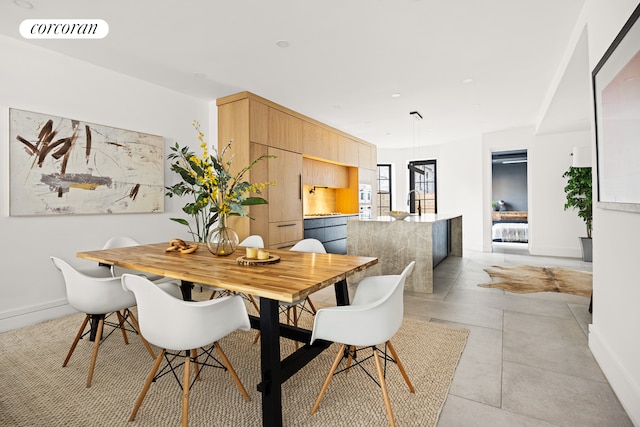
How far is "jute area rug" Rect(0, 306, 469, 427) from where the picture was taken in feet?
5.39

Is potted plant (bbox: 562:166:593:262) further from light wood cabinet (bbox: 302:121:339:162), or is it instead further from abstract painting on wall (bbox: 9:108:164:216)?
abstract painting on wall (bbox: 9:108:164:216)

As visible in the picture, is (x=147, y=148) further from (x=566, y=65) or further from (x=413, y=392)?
(x=566, y=65)

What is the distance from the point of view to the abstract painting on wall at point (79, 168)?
9.68 feet

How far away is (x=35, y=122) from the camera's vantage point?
3016mm

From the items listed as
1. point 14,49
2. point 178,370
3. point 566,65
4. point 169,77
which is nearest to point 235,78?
point 169,77

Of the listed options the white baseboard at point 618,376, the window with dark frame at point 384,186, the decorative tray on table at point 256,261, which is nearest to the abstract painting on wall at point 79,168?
the decorative tray on table at point 256,261

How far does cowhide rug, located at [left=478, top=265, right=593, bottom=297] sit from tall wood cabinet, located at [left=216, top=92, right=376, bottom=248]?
294 cm

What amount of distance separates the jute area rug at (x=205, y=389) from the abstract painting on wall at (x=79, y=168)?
1.35 meters

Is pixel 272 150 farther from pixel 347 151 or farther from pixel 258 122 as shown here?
pixel 347 151

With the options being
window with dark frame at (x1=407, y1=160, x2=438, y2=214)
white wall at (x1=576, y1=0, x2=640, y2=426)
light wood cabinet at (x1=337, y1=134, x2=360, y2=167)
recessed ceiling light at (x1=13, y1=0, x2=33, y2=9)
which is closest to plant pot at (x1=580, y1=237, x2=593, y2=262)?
window with dark frame at (x1=407, y1=160, x2=438, y2=214)

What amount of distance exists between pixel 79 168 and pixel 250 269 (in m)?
2.71

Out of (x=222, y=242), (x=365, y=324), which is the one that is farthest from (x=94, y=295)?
(x=365, y=324)

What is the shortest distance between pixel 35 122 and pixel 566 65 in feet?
17.4

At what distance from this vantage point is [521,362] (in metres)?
2.18
